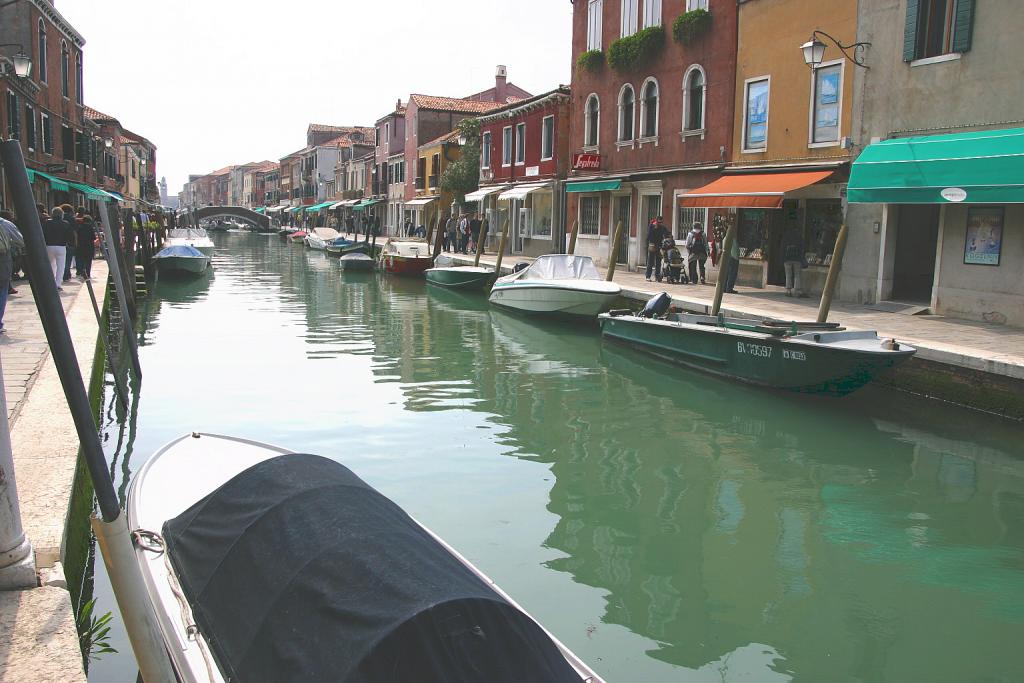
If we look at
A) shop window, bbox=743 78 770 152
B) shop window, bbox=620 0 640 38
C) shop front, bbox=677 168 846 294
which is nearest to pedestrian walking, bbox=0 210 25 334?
shop front, bbox=677 168 846 294

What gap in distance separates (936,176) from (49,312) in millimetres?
13025

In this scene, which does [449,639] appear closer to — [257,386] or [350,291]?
[257,386]

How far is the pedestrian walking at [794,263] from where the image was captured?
56.1 ft

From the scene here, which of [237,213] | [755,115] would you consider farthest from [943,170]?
[237,213]

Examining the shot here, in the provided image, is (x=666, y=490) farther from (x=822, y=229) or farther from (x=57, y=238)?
(x=57, y=238)

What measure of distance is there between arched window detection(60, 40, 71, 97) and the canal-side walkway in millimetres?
26897

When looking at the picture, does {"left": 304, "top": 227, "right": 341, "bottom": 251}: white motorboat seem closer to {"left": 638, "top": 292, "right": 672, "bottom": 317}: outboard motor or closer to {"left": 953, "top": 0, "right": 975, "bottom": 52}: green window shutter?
{"left": 638, "top": 292, "right": 672, "bottom": 317}: outboard motor

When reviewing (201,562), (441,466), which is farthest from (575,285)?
(201,562)

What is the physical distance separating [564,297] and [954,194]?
286 inches

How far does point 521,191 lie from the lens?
3014 centimetres

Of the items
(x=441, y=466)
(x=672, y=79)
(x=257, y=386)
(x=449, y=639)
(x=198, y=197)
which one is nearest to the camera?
(x=449, y=639)

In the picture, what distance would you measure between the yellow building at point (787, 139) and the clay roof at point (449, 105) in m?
30.3

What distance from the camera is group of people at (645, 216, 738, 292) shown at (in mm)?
19875

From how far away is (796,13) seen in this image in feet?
57.3
